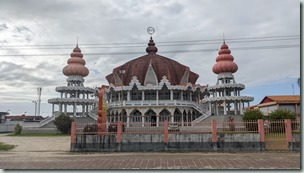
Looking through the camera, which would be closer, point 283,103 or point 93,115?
point 283,103

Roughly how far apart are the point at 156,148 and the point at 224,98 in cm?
2919

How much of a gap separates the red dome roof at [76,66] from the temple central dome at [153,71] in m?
5.50

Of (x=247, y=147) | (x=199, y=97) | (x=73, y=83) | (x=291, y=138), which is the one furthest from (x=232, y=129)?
(x=73, y=83)

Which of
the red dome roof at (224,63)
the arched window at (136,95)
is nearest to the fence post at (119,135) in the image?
the arched window at (136,95)

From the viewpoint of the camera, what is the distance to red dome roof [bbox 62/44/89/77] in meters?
50.8

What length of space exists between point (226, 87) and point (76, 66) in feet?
86.1

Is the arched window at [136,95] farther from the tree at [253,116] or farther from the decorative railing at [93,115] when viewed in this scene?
the tree at [253,116]

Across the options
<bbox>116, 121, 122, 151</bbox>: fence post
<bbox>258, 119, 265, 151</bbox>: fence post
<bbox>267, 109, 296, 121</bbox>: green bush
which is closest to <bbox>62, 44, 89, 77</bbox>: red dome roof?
<bbox>116, 121, 122, 151</bbox>: fence post

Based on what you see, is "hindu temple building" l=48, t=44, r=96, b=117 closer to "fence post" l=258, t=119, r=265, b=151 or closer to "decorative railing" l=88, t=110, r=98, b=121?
"decorative railing" l=88, t=110, r=98, b=121

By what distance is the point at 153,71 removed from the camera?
156 feet

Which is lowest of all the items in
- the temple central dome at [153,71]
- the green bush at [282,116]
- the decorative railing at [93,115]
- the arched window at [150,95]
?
the green bush at [282,116]

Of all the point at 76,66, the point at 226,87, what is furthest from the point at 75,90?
the point at 226,87

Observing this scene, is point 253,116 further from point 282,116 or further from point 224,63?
point 224,63

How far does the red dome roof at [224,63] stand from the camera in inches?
1895
